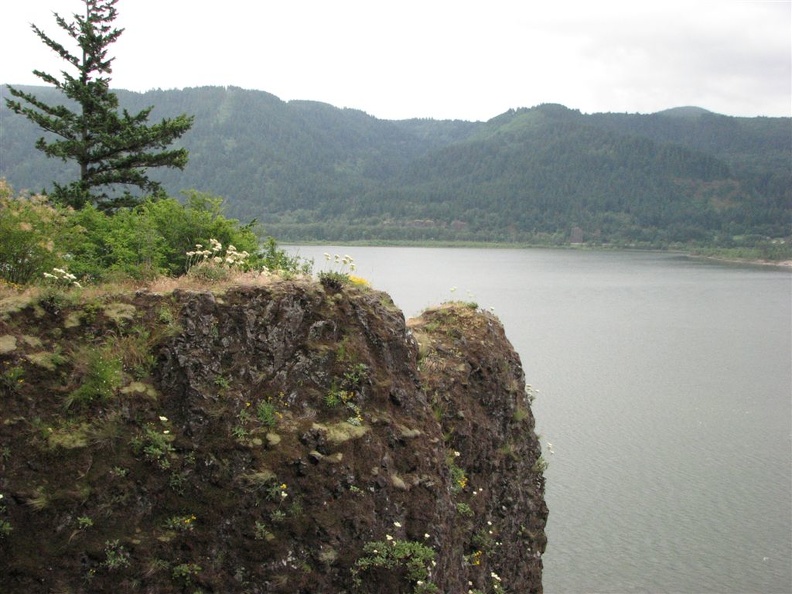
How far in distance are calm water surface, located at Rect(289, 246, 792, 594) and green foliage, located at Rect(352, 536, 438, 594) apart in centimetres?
689

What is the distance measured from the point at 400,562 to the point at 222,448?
241 cm

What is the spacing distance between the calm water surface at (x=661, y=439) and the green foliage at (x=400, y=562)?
689 cm

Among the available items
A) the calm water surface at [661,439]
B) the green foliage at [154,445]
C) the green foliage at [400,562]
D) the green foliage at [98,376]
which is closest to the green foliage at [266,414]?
the green foliage at [154,445]

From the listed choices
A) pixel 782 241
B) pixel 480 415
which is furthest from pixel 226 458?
pixel 782 241

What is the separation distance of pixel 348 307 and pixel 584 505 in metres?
16.4

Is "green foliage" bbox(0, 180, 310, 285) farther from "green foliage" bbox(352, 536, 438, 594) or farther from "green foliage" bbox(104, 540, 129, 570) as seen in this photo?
"green foliage" bbox(352, 536, 438, 594)

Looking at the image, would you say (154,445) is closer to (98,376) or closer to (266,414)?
(98,376)

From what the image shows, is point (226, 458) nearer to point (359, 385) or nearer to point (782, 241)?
point (359, 385)

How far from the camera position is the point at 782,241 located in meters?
192

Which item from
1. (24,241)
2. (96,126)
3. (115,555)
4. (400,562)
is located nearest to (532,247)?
(96,126)

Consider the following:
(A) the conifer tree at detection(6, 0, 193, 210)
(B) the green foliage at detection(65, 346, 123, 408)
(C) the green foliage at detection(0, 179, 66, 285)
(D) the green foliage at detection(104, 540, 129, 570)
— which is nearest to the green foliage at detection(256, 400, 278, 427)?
(B) the green foliage at detection(65, 346, 123, 408)

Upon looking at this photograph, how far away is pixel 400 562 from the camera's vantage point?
8.33 meters

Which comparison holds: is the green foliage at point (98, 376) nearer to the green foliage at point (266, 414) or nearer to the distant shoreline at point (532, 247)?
the green foliage at point (266, 414)

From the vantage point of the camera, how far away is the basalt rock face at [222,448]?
715 cm
